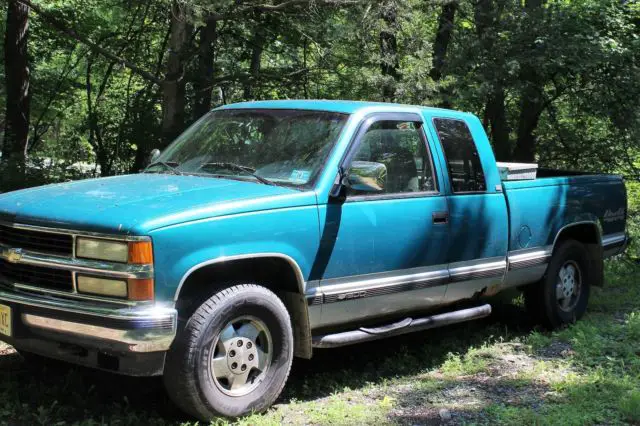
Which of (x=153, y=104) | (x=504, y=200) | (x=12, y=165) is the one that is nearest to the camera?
(x=504, y=200)

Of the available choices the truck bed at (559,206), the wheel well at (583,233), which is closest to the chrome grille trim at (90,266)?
the truck bed at (559,206)

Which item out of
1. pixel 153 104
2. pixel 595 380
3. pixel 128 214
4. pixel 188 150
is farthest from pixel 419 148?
pixel 153 104

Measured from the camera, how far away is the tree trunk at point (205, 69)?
10.9 metres

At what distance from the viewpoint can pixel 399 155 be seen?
199 inches

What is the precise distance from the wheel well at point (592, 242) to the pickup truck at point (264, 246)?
0.81m

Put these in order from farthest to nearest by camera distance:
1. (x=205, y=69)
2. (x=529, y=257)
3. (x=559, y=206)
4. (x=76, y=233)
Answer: (x=205, y=69) < (x=559, y=206) < (x=529, y=257) < (x=76, y=233)

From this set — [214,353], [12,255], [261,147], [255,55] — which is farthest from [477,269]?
[255,55]

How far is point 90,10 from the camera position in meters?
13.7

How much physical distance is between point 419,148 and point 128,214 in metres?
2.48

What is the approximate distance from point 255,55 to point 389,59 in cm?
340

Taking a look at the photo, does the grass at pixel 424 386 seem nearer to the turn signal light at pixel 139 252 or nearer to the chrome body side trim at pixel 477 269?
the chrome body side trim at pixel 477 269

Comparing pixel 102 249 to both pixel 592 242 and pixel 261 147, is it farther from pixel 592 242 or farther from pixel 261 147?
pixel 592 242

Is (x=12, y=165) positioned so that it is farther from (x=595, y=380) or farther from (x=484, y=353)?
(x=595, y=380)

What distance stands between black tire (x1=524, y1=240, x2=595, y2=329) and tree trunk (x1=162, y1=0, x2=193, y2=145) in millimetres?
6135
